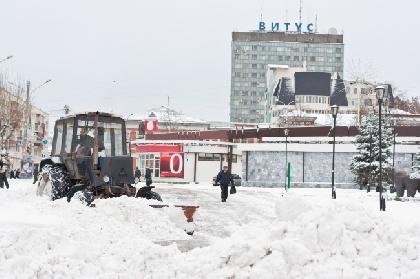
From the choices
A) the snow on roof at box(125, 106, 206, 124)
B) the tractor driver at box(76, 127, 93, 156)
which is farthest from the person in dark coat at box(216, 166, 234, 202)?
the snow on roof at box(125, 106, 206, 124)

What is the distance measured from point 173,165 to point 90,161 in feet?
153

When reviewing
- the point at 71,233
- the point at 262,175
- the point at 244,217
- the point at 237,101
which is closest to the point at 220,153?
the point at 262,175

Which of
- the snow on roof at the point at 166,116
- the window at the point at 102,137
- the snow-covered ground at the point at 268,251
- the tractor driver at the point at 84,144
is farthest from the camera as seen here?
the snow on roof at the point at 166,116

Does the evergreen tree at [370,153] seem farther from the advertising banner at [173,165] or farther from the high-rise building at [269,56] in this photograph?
the high-rise building at [269,56]

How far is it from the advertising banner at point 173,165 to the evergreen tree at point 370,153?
20638mm

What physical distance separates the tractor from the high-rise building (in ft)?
409

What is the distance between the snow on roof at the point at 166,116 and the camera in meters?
102

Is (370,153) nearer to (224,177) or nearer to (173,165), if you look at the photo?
(224,177)

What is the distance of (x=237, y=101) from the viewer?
14638 cm

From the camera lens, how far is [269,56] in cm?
14250

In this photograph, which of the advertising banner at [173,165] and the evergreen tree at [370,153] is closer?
the evergreen tree at [370,153]

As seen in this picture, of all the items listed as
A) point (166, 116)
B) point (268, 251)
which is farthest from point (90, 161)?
point (166, 116)

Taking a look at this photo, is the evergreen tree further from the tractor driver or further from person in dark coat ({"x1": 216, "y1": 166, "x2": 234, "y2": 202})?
the tractor driver

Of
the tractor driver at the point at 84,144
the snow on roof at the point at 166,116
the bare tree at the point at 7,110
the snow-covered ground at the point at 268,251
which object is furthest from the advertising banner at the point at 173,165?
the snow-covered ground at the point at 268,251
